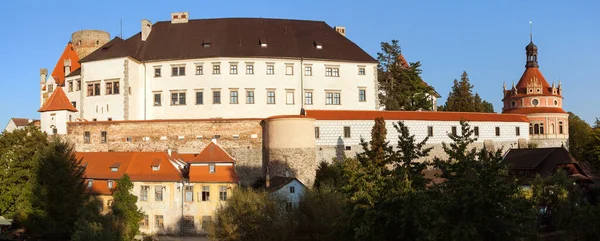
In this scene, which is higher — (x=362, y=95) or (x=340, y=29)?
(x=340, y=29)

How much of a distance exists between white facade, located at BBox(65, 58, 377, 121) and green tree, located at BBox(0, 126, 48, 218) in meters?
8.64

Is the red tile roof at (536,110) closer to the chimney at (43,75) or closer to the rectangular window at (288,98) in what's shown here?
the rectangular window at (288,98)

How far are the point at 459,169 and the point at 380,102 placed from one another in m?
37.0

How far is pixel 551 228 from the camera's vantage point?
3312 cm

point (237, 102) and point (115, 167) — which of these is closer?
point (115, 167)

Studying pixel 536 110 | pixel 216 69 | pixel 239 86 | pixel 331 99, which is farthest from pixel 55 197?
pixel 536 110

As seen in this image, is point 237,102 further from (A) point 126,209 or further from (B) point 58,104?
(A) point 126,209

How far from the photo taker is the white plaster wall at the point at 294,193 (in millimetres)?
36594

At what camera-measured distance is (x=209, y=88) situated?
1908 inches

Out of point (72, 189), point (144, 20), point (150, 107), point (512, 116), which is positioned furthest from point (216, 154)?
point (512, 116)

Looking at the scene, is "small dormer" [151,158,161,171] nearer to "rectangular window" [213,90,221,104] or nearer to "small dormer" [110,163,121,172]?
"small dormer" [110,163,121,172]

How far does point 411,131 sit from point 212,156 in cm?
1607

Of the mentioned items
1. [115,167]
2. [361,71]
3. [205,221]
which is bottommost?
[205,221]

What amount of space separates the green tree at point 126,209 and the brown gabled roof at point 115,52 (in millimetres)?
13951
